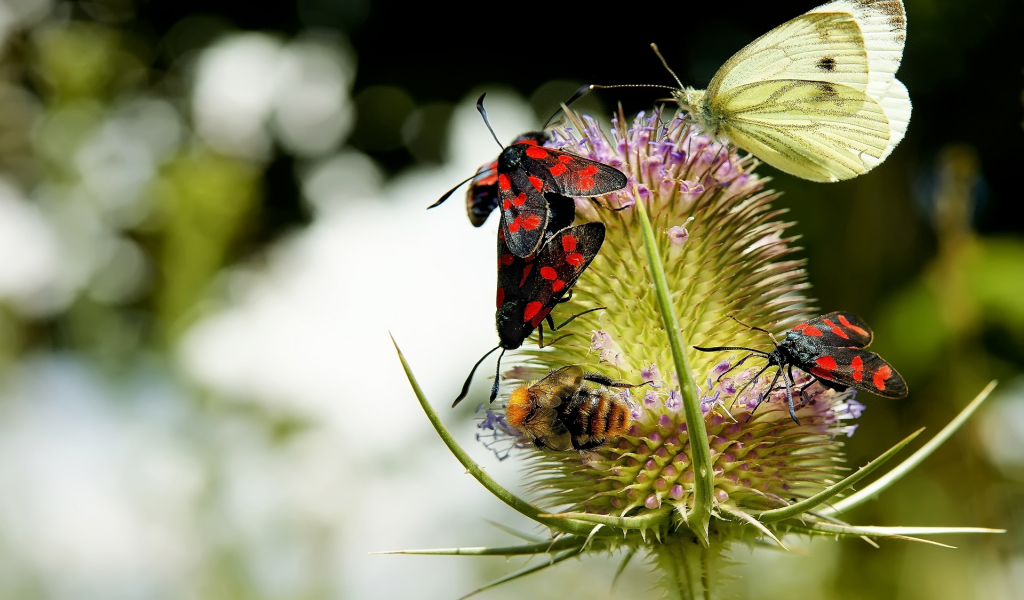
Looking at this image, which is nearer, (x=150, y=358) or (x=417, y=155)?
(x=150, y=358)

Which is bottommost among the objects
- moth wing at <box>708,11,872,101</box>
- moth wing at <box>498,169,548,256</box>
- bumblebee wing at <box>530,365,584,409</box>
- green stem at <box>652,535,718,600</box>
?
green stem at <box>652,535,718,600</box>

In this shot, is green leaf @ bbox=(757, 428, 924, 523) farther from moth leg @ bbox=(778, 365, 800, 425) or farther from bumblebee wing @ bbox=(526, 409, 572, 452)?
bumblebee wing @ bbox=(526, 409, 572, 452)

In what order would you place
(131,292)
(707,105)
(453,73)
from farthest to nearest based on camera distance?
(131,292) → (453,73) → (707,105)

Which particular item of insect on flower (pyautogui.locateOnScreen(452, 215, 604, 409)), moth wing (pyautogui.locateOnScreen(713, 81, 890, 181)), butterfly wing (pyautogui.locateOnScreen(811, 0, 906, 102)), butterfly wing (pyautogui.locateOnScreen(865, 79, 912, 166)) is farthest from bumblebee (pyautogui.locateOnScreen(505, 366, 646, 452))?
butterfly wing (pyautogui.locateOnScreen(811, 0, 906, 102))

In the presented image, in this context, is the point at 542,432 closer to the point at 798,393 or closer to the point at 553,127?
the point at 798,393

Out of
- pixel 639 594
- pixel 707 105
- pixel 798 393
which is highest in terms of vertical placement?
pixel 707 105

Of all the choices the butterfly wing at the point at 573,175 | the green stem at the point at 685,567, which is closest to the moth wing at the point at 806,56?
the butterfly wing at the point at 573,175

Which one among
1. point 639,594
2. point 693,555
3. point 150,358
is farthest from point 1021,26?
point 150,358
